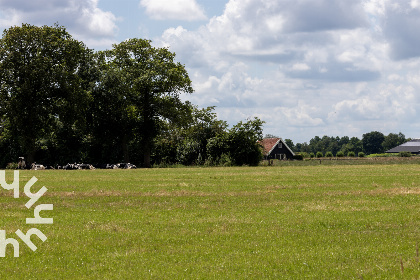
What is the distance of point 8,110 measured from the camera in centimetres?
6838

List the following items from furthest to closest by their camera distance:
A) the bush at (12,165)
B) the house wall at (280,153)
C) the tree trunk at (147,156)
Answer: the house wall at (280,153) < the tree trunk at (147,156) < the bush at (12,165)

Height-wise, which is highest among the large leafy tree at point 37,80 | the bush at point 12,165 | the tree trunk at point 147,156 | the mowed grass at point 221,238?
the large leafy tree at point 37,80

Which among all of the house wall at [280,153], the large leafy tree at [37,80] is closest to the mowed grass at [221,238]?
the large leafy tree at [37,80]

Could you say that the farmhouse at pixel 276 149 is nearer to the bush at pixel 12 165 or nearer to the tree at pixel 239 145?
the tree at pixel 239 145

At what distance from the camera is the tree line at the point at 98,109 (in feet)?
226

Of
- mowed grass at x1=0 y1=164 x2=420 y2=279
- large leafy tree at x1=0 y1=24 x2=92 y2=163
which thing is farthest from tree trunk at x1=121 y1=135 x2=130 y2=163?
mowed grass at x1=0 y1=164 x2=420 y2=279

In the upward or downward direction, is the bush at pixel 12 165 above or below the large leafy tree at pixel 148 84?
below

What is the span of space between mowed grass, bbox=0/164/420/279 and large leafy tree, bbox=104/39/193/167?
182 ft

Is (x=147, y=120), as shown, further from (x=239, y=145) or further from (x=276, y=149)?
(x=276, y=149)

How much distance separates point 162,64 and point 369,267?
73.4m

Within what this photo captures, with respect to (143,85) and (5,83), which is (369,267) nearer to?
(5,83)

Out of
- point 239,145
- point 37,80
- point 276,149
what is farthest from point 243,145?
point 276,149

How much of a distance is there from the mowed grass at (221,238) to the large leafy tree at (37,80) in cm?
4389

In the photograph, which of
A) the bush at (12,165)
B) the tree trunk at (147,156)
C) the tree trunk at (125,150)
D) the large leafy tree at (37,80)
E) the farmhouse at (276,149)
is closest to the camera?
the large leafy tree at (37,80)
